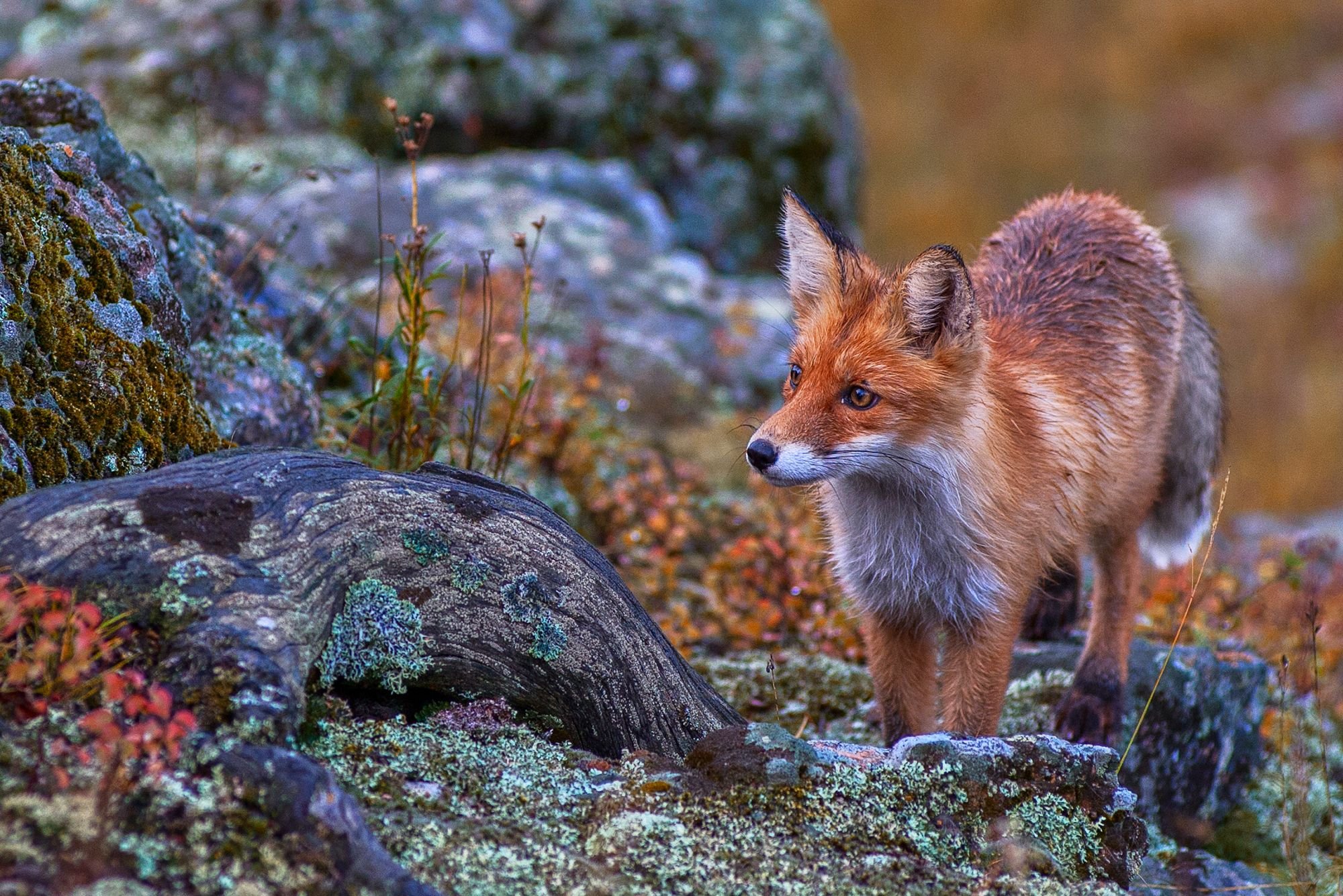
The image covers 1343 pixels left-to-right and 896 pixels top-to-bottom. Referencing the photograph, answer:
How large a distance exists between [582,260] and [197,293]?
14.6ft

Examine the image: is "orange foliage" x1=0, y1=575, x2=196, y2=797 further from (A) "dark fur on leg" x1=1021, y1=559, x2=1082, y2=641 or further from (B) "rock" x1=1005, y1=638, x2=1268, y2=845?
(A) "dark fur on leg" x1=1021, y1=559, x2=1082, y2=641

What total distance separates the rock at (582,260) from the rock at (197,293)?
2.72 m

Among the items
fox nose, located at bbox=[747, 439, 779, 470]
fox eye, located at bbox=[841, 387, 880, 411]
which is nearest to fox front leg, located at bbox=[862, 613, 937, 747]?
fox eye, located at bbox=[841, 387, 880, 411]

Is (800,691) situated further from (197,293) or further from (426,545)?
(197,293)

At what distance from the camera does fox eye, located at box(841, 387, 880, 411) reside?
4.54m

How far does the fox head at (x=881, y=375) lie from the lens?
441 centimetres

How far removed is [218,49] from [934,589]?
7897 millimetres

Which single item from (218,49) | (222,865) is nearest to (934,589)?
(222,865)

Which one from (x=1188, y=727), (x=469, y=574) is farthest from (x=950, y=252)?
(x=1188, y=727)

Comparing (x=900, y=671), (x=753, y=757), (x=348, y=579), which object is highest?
(x=348, y=579)

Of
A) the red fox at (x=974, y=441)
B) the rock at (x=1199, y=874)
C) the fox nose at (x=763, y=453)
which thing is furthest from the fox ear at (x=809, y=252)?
the rock at (x=1199, y=874)

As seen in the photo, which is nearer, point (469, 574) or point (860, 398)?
point (469, 574)

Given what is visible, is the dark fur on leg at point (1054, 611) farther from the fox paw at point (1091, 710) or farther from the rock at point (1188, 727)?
the fox paw at point (1091, 710)

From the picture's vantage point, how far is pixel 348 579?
11.4 feet
